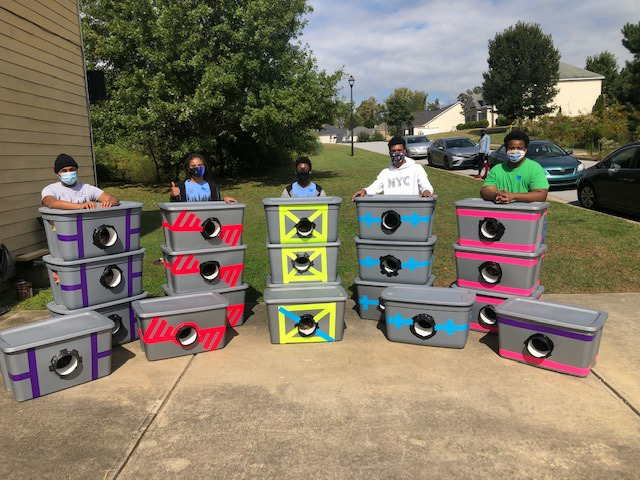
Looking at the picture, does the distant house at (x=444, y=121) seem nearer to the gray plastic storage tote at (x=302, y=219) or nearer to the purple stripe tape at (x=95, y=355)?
the gray plastic storage tote at (x=302, y=219)

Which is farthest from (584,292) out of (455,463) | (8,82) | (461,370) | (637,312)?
(8,82)

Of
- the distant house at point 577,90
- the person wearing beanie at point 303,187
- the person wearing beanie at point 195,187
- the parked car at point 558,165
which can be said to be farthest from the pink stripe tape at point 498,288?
the distant house at point 577,90

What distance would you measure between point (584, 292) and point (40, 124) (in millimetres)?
8581

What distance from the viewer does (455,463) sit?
9.50ft

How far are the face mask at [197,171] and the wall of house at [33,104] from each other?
3712 millimetres

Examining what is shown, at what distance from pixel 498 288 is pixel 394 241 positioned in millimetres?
1129

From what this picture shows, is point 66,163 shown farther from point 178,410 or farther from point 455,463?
point 455,463

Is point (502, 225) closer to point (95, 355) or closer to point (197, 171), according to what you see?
point (197, 171)

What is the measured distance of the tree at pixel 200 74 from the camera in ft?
55.2

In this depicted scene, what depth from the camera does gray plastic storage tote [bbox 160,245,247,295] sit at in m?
4.86

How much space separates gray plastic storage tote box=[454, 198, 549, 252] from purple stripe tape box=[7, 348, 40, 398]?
395 centimetres

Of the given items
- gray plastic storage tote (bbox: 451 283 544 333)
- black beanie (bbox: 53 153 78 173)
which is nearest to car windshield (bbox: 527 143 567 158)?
gray plastic storage tote (bbox: 451 283 544 333)

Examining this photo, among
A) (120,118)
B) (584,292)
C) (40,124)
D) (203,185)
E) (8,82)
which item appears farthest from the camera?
(120,118)

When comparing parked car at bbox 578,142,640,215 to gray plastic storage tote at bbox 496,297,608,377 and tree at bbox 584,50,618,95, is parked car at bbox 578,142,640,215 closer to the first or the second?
gray plastic storage tote at bbox 496,297,608,377
